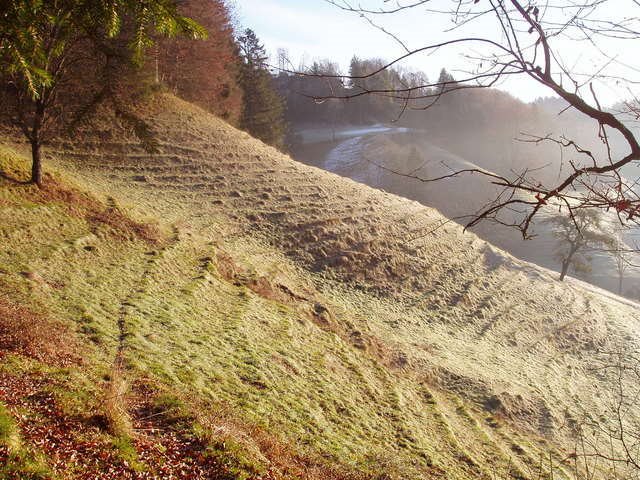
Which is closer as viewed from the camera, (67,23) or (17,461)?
(67,23)

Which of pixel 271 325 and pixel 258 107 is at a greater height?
pixel 258 107

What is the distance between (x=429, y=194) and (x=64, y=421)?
51544 millimetres

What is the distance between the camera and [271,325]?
1081 centimetres

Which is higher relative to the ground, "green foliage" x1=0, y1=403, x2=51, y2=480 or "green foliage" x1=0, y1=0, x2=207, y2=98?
"green foliage" x1=0, y1=0, x2=207, y2=98

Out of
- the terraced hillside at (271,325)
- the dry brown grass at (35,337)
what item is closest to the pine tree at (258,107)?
the terraced hillside at (271,325)

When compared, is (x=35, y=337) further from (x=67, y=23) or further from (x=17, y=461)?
(x=67, y=23)

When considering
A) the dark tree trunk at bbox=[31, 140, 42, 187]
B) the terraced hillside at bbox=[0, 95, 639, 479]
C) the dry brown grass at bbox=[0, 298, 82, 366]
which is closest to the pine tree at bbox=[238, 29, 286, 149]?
the terraced hillside at bbox=[0, 95, 639, 479]

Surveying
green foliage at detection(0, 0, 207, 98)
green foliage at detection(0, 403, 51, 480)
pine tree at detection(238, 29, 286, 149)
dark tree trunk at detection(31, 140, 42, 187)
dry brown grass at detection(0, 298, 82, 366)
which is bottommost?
dry brown grass at detection(0, 298, 82, 366)

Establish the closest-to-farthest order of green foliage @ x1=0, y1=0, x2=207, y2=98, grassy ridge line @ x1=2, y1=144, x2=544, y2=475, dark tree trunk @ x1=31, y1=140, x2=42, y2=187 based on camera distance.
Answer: green foliage @ x1=0, y1=0, x2=207, y2=98, grassy ridge line @ x1=2, y1=144, x2=544, y2=475, dark tree trunk @ x1=31, y1=140, x2=42, y2=187

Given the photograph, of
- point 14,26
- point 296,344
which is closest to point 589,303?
point 296,344

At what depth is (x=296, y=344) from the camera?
10219 millimetres

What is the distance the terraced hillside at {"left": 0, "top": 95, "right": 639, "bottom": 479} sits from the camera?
206 inches

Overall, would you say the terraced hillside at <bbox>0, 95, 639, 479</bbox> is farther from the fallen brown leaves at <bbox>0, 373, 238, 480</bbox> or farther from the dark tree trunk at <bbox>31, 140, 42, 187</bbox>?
the dark tree trunk at <bbox>31, 140, 42, 187</bbox>

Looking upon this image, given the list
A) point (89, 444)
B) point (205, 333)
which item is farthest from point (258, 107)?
point (89, 444)
